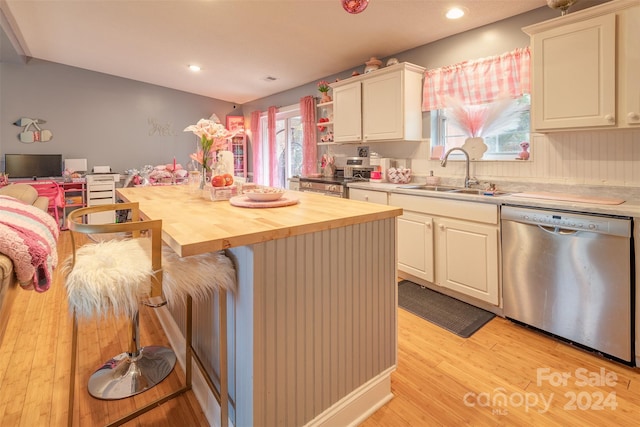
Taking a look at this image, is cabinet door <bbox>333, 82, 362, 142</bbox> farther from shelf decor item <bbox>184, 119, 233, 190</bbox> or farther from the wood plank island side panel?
the wood plank island side panel

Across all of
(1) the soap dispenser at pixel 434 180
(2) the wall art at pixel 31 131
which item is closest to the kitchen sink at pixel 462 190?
(1) the soap dispenser at pixel 434 180

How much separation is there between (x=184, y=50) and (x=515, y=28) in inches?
146

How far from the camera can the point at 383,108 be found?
11.5ft

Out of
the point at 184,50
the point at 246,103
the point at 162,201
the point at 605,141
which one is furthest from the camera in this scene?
the point at 246,103

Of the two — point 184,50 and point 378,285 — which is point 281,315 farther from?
point 184,50

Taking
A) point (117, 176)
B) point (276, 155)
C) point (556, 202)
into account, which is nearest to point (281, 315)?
point (556, 202)

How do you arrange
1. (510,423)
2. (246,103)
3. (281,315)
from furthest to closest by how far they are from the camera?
(246,103) < (510,423) < (281,315)

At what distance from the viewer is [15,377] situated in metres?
1.81

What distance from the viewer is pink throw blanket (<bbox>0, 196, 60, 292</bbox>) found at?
1479 mm

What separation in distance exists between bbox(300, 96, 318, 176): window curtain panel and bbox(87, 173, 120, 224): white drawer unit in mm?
3212

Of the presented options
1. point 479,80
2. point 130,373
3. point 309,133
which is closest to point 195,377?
point 130,373

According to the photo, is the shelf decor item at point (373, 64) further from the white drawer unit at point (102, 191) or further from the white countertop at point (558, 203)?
the white drawer unit at point (102, 191)

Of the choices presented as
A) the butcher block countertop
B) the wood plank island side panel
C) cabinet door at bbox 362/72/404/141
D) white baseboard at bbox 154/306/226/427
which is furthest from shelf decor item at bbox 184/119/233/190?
cabinet door at bbox 362/72/404/141

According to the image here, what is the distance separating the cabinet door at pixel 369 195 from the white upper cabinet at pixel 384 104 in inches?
23.1
